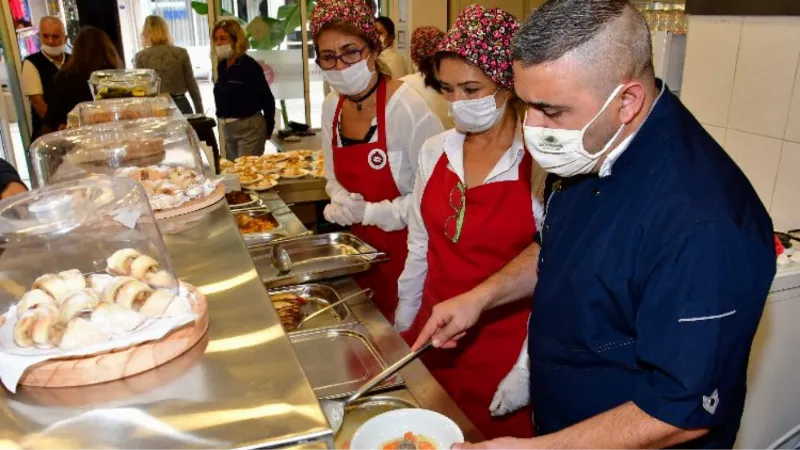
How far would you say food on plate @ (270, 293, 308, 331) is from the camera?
1.83m

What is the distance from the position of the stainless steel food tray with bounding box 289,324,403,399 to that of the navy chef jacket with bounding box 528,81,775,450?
0.47 m

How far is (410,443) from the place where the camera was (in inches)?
46.3

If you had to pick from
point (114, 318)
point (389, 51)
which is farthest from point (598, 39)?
point (389, 51)

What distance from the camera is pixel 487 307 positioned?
1.66 m

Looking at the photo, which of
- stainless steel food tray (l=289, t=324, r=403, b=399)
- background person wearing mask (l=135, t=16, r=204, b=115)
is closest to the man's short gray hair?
stainless steel food tray (l=289, t=324, r=403, b=399)

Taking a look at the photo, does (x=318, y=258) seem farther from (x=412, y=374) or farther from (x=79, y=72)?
(x=79, y=72)

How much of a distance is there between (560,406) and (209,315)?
81 centimetres

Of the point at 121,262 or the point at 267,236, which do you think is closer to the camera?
the point at 121,262

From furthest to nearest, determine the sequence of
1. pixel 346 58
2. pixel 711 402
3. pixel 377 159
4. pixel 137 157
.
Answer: pixel 377 159 < pixel 346 58 < pixel 137 157 < pixel 711 402

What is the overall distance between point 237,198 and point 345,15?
3.23 feet

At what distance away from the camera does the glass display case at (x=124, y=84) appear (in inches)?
117

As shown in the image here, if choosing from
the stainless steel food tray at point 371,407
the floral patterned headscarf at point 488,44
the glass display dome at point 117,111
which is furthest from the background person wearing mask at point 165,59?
the stainless steel food tray at point 371,407

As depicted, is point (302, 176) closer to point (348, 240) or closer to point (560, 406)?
point (348, 240)

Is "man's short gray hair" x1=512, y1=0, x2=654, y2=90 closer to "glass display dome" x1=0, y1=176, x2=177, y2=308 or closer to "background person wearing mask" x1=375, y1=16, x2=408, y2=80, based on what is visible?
"glass display dome" x1=0, y1=176, x2=177, y2=308
